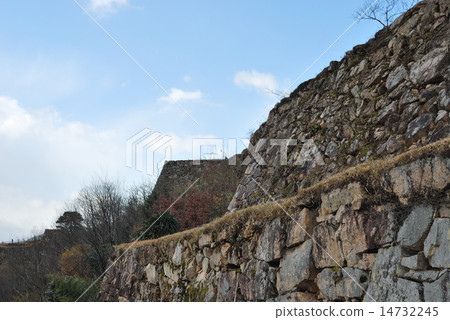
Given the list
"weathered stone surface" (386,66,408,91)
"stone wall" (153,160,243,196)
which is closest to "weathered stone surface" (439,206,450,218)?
"weathered stone surface" (386,66,408,91)

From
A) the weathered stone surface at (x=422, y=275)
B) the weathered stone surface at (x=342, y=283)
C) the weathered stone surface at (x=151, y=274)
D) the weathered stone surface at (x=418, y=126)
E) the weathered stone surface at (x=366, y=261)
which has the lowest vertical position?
the weathered stone surface at (x=151, y=274)

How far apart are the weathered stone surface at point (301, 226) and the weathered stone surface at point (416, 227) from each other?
131 cm

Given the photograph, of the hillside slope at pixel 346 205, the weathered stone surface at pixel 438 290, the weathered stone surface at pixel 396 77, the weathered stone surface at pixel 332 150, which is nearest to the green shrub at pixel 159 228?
the hillside slope at pixel 346 205

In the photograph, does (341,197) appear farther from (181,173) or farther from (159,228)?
(181,173)

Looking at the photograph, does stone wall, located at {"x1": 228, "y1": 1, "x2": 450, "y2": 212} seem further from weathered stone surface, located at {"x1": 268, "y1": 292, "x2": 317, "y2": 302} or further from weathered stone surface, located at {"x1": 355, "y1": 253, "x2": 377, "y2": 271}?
weathered stone surface, located at {"x1": 268, "y1": 292, "x2": 317, "y2": 302}

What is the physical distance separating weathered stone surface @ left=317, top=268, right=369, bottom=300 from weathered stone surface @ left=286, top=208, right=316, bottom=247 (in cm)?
51

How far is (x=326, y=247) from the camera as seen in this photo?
14.6 ft

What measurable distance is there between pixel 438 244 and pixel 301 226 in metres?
1.78

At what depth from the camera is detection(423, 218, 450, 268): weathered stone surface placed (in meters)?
3.22

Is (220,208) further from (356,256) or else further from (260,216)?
(356,256)

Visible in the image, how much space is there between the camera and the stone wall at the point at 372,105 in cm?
671

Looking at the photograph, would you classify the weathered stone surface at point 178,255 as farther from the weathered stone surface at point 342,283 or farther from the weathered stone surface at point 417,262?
the weathered stone surface at point 417,262

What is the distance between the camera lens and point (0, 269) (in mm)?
31078
